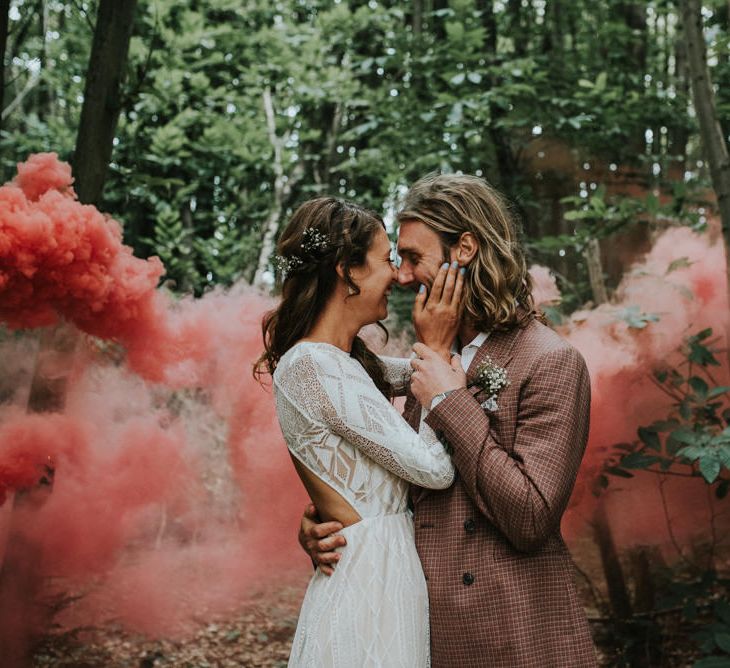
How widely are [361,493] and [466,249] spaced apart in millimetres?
745

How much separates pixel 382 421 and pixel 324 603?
20.3 inches

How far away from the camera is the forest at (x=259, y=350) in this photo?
11.3 feet

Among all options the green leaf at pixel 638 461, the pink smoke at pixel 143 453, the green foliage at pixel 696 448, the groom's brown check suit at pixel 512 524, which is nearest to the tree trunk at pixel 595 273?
the green foliage at pixel 696 448

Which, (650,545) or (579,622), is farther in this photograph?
(650,545)

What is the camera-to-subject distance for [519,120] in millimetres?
5352

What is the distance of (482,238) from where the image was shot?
2225 millimetres

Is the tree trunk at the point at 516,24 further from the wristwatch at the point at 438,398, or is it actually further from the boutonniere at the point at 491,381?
the wristwatch at the point at 438,398

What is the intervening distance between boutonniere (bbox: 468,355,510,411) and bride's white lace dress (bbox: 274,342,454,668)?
175 millimetres

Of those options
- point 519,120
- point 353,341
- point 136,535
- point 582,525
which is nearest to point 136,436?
point 136,535

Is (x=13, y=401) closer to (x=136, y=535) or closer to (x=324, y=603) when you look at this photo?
(x=136, y=535)

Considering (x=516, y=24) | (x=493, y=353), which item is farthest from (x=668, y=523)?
(x=516, y=24)

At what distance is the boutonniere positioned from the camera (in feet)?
6.68

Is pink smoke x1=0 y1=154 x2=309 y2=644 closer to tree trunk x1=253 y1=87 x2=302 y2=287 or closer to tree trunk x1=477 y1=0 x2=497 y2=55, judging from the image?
tree trunk x1=253 y1=87 x2=302 y2=287

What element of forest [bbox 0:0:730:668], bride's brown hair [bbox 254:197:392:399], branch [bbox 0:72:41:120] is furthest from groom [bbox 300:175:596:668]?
branch [bbox 0:72:41:120]
